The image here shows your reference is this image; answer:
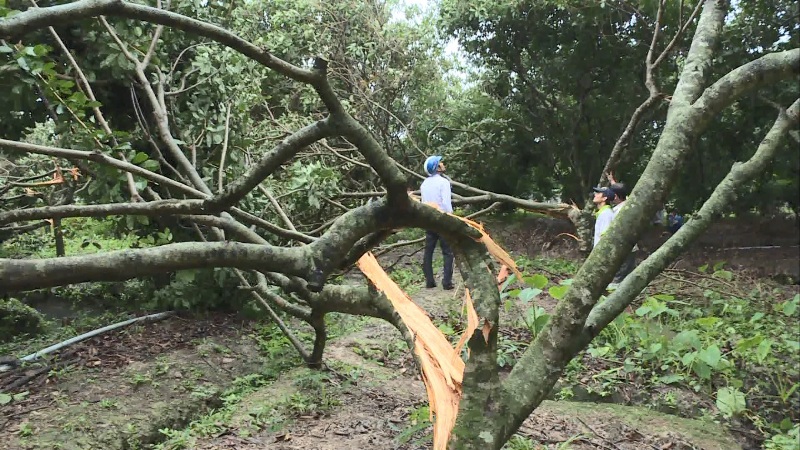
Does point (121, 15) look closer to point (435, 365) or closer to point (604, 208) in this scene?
point (435, 365)

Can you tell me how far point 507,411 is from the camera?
6.44 feet

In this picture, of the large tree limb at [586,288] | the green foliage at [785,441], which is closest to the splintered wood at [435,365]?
the large tree limb at [586,288]

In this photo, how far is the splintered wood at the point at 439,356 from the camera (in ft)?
7.09

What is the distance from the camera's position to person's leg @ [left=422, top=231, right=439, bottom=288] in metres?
6.50

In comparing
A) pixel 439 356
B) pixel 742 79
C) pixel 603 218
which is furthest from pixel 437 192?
pixel 742 79

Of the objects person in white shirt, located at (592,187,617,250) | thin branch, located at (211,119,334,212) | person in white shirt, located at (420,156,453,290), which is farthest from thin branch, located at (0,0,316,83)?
person in white shirt, located at (592,187,617,250)

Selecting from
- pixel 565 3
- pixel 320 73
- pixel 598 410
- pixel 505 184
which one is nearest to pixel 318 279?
pixel 320 73

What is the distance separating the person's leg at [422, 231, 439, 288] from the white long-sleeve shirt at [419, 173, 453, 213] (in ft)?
2.01

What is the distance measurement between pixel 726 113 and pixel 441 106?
5086 mm

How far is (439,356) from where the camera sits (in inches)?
96.7

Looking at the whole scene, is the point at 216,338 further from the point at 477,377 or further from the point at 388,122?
the point at 388,122

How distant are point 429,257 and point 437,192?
1069 mm

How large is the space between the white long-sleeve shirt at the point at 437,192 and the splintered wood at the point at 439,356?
302 centimetres

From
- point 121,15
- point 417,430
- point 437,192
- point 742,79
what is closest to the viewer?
point 121,15
